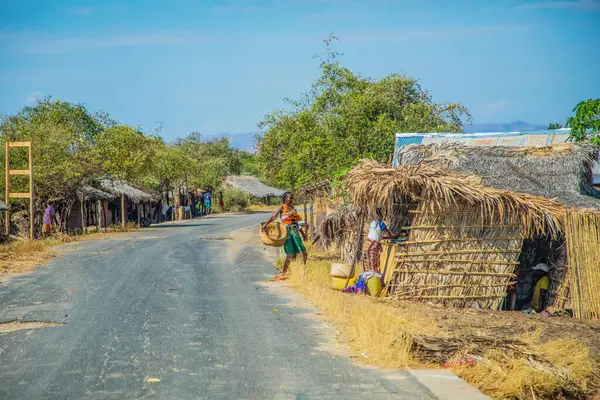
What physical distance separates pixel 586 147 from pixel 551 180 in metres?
1.28

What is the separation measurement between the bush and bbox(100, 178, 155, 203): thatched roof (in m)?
19.3

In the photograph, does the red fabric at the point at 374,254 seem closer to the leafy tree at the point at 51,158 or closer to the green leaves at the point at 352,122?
the green leaves at the point at 352,122

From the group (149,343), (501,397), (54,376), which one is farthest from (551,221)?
(54,376)

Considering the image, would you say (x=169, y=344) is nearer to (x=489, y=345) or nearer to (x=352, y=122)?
(x=489, y=345)

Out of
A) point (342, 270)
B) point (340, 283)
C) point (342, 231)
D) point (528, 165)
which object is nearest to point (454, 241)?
point (342, 270)

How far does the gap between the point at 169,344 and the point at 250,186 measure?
63.8 m

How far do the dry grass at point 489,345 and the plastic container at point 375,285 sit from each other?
686 mm

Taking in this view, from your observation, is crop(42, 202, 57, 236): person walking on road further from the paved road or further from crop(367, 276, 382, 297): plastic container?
crop(367, 276, 382, 297): plastic container

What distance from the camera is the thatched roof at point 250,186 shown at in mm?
71188

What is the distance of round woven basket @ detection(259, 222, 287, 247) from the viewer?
53.2 ft

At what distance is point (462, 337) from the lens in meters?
8.60

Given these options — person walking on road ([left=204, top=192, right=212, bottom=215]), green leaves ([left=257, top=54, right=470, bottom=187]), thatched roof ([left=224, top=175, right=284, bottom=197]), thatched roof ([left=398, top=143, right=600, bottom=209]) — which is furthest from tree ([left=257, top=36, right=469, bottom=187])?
thatched roof ([left=224, top=175, right=284, bottom=197])

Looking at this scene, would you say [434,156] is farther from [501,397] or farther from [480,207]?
[501,397]

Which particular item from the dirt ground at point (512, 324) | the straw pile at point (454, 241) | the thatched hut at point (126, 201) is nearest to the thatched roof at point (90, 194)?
the thatched hut at point (126, 201)
